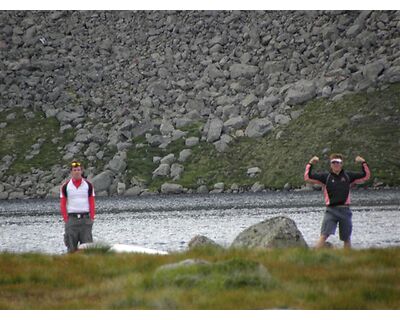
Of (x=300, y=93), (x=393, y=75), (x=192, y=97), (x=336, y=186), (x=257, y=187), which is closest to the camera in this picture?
(x=336, y=186)

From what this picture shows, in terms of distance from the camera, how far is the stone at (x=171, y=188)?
135875mm

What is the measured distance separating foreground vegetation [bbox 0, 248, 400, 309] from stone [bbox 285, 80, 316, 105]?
5541 inches

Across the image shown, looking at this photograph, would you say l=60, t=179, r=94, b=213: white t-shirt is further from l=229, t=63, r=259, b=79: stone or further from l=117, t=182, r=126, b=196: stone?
l=229, t=63, r=259, b=79: stone

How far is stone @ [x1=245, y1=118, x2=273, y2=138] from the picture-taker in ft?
493

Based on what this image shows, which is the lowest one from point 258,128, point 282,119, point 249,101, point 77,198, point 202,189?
point 202,189

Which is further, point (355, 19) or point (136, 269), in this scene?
point (355, 19)

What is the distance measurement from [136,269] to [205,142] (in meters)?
138

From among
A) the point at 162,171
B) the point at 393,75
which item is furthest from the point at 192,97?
the point at 393,75

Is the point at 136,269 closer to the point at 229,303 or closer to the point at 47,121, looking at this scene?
the point at 229,303

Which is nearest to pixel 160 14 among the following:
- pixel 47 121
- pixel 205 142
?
pixel 47 121

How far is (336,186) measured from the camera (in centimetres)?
1827

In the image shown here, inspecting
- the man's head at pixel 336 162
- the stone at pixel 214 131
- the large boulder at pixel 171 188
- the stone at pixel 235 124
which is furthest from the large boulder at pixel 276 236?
the stone at pixel 235 124

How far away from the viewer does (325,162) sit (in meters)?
131

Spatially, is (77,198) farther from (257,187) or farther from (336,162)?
(257,187)
